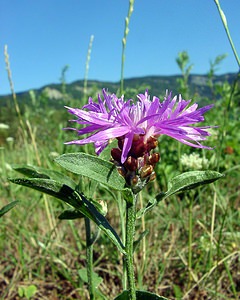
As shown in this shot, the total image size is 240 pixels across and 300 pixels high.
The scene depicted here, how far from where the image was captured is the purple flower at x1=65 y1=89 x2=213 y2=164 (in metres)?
0.86

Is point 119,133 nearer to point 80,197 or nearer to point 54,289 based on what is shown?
point 80,197

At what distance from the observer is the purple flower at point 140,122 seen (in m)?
0.86

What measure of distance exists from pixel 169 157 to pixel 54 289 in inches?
64.7

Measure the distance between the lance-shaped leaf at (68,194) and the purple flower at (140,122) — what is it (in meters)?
0.10

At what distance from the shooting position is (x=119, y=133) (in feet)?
2.84

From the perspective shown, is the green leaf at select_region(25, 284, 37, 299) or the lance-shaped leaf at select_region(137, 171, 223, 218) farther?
the green leaf at select_region(25, 284, 37, 299)

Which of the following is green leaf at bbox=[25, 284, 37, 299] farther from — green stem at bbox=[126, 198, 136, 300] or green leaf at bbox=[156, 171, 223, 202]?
green leaf at bbox=[156, 171, 223, 202]

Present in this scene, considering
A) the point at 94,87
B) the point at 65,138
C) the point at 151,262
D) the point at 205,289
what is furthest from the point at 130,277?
the point at 94,87

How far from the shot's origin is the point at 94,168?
0.83 m

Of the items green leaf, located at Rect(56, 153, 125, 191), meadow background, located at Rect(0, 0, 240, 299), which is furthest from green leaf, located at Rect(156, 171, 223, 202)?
meadow background, located at Rect(0, 0, 240, 299)

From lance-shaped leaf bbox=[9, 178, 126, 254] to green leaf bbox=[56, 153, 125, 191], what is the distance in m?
0.05

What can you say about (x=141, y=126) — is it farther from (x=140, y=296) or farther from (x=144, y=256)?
(x=144, y=256)

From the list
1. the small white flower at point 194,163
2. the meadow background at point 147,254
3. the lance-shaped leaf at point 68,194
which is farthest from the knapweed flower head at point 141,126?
the small white flower at point 194,163

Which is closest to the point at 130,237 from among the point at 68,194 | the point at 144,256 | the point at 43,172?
the point at 68,194
